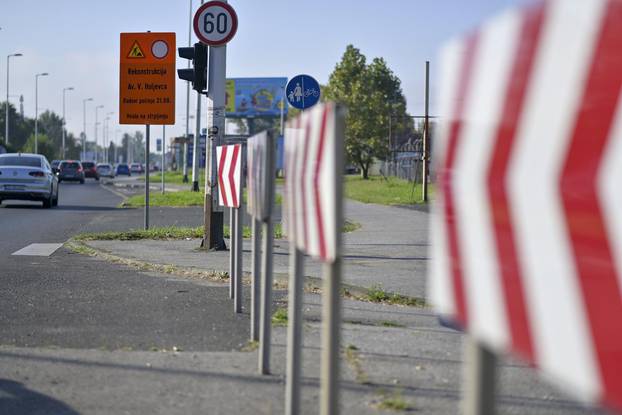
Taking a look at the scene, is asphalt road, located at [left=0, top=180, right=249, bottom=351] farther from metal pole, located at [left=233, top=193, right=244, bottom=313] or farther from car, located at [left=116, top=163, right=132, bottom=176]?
car, located at [left=116, top=163, right=132, bottom=176]

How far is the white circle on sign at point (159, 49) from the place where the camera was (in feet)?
55.4

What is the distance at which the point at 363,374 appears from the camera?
5.89m

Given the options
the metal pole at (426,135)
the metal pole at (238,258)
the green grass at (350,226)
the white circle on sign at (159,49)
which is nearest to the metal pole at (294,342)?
the metal pole at (238,258)

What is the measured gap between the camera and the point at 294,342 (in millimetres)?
4910

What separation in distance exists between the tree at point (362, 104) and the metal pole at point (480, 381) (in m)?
69.6

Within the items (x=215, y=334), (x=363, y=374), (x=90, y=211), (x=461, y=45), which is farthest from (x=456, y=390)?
(x=90, y=211)

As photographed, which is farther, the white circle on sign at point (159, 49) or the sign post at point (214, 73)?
the white circle on sign at point (159, 49)

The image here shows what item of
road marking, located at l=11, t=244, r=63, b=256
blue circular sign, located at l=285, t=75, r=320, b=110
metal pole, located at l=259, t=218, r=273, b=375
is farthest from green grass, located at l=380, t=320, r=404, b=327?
Result: blue circular sign, located at l=285, t=75, r=320, b=110

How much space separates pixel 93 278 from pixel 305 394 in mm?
6113

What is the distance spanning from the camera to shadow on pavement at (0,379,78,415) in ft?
16.7

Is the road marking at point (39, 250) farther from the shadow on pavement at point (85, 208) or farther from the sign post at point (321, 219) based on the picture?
the shadow on pavement at point (85, 208)

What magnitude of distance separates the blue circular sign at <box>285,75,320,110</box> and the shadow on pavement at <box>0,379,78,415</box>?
38.2 feet

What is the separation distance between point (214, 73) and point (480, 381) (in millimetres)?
11773

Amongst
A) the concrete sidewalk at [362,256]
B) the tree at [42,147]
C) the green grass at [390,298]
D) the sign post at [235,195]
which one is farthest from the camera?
the tree at [42,147]
